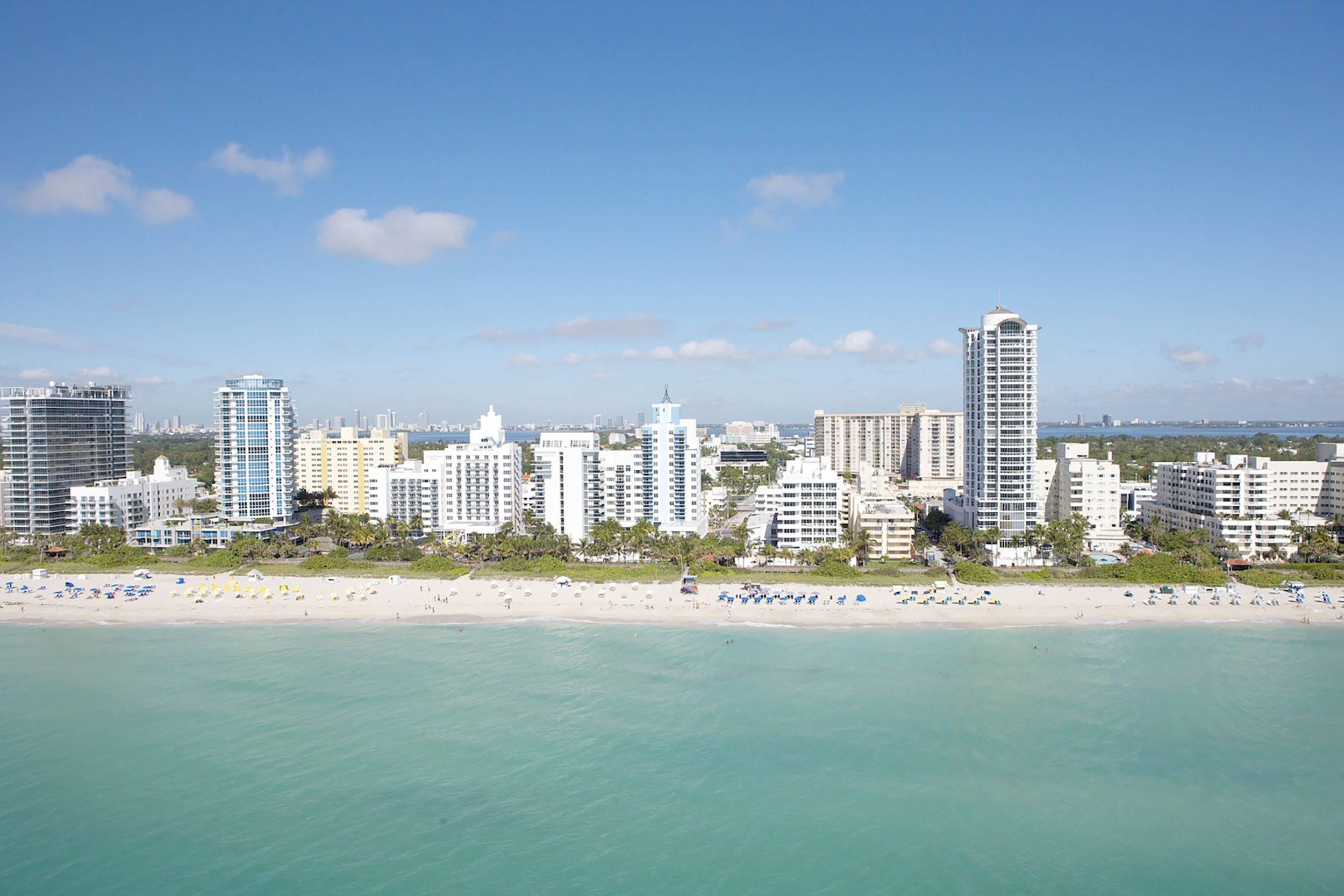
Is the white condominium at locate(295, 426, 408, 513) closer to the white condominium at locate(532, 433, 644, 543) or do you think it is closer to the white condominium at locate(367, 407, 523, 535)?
the white condominium at locate(367, 407, 523, 535)

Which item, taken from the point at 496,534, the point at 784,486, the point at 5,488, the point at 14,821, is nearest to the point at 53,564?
the point at 5,488

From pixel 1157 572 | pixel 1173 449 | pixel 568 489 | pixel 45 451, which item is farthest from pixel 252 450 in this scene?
pixel 1173 449

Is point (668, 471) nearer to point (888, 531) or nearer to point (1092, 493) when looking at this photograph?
point (888, 531)

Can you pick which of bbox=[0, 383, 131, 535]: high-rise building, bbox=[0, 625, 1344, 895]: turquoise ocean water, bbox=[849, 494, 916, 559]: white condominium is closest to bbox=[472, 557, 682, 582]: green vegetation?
bbox=[0, 625, 1344, 895]: turquoise ocean water

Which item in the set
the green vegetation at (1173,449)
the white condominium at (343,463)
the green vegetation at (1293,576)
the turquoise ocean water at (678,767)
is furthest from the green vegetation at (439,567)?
the green vegetation at (1173,449)

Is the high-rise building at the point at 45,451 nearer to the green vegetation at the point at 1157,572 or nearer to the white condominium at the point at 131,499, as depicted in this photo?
the white condominium at the point at 131,499

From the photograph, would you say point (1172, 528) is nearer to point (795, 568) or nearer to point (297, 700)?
point (795, 568)
